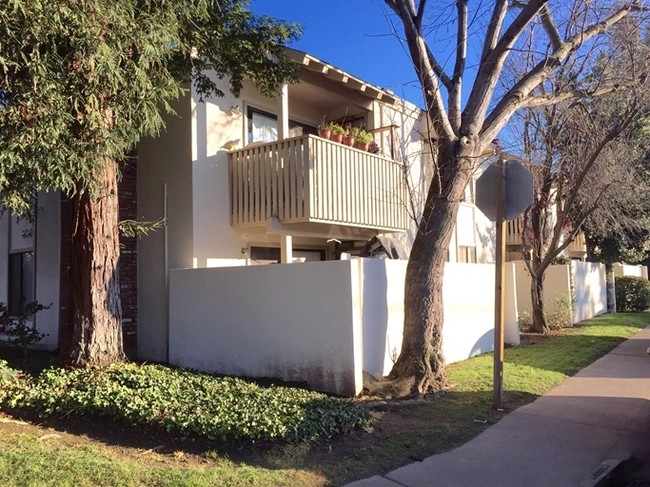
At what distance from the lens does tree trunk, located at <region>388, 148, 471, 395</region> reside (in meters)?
7.61

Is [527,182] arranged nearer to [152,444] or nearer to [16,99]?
[152,444]

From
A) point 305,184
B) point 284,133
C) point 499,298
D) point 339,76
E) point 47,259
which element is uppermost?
point 339,76

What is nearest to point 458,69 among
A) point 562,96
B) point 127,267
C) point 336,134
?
point 562,96

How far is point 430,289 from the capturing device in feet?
25.3

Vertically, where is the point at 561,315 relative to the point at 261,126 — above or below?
below

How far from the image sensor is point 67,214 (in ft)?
37.8

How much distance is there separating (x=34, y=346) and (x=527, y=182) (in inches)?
401

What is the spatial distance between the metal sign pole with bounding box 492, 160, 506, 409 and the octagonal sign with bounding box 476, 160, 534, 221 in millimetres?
49

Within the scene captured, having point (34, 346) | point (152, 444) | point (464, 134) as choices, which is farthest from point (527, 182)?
point (34, 346)

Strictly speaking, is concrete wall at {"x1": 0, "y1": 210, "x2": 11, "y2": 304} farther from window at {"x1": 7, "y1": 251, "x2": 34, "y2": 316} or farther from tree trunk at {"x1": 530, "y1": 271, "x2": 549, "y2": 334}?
tree trunk at {"x1": 530, "y1": 271, "x2": 549, "y2": 334}

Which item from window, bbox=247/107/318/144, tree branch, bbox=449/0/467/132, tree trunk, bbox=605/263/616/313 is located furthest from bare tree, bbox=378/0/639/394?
tree trunk, bbox=605/263/616/313

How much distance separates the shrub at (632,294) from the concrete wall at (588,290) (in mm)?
1894

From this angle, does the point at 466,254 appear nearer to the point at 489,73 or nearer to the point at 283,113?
the point at 283,113

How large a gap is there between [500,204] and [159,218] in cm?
628
